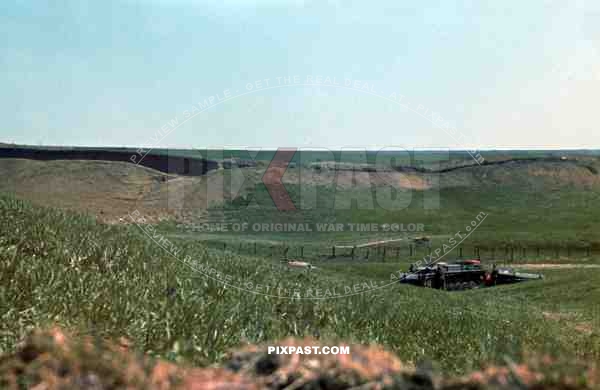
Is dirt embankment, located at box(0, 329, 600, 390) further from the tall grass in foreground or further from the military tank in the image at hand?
the military tank

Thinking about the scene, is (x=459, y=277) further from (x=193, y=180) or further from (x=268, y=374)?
(x=193, y=180)

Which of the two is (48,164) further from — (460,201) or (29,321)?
(29,321)

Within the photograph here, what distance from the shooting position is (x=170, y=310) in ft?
19.5

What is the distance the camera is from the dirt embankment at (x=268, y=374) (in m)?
1.94

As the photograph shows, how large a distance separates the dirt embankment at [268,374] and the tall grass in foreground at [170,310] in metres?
1.25

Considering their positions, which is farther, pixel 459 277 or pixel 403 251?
pixel 403 251

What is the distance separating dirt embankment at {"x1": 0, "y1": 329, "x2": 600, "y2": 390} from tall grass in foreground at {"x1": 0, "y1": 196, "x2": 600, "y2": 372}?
1.25 metres

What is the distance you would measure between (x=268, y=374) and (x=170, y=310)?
390cm

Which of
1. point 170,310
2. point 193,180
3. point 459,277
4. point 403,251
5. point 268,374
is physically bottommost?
point 403,251

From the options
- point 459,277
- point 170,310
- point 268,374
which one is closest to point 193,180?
point 459,277

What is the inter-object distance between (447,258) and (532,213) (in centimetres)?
2338

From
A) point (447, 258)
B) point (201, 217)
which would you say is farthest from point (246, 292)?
point (201, 217)

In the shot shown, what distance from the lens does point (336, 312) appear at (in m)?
8.59

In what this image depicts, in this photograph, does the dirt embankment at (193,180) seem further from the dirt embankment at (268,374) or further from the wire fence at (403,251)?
the dirt embankment at (268,374)
